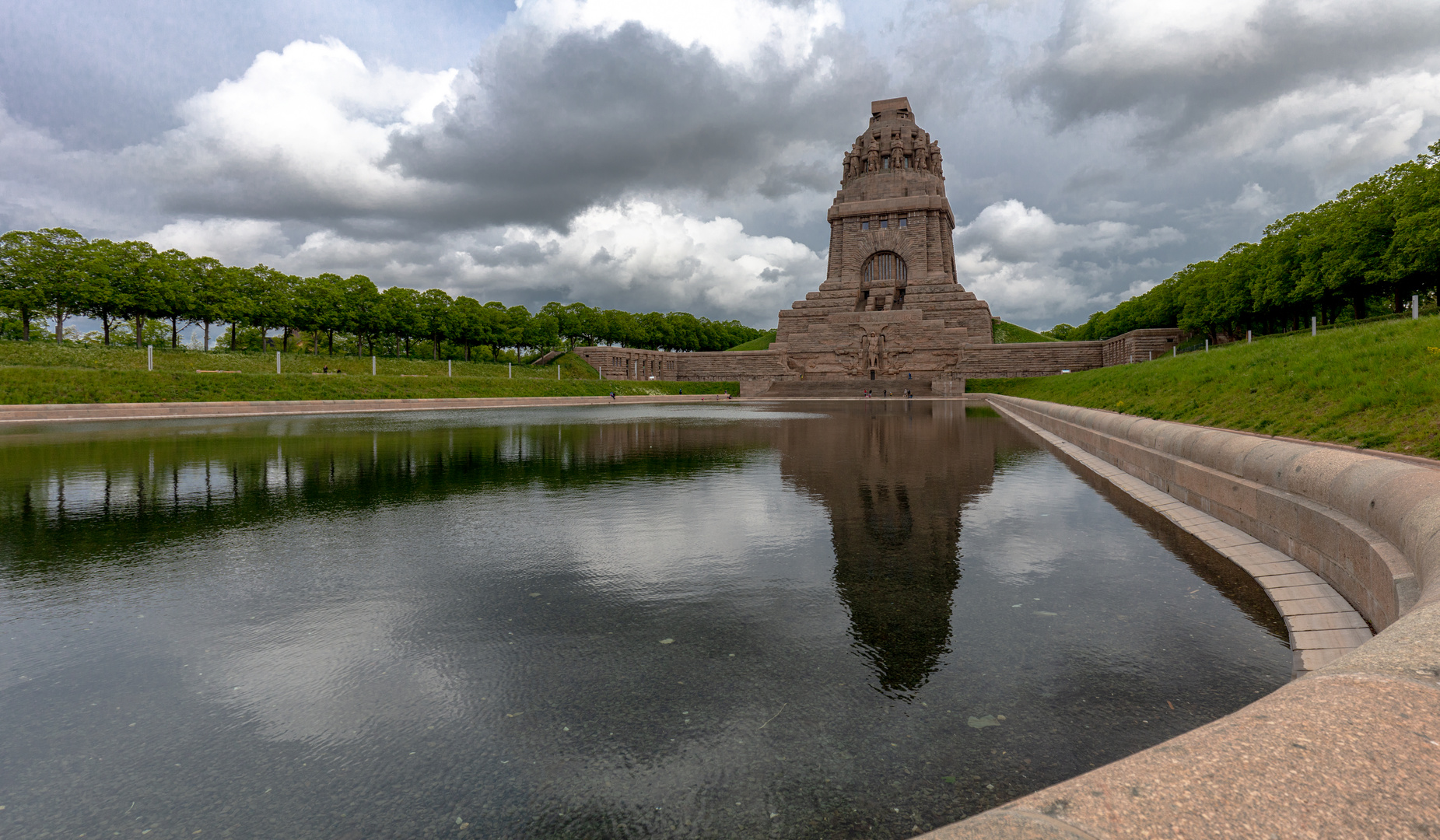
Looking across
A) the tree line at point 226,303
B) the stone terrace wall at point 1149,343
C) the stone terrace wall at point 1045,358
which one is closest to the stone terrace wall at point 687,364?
the tree line at point 226,303

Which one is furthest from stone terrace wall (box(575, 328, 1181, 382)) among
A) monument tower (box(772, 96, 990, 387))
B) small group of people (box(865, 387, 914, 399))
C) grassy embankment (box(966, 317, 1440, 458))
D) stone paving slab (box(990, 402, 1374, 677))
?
stone paving slab (box(990, 402, 1374, 677))

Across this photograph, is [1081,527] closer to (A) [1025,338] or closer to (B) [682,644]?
(B) [682,644]

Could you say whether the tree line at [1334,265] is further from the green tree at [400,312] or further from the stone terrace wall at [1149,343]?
the green tree at [400,312]

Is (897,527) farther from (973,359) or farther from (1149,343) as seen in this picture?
(973,359)

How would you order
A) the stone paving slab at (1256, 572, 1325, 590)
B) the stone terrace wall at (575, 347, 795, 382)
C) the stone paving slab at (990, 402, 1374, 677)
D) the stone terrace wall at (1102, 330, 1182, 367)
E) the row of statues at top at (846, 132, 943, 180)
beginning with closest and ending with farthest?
the stone paving slab at (990, 402, 1374, 677) < the stone paving slab at (1256, 572, 1325, 590) < the stone terrace wall at (1102, 330, 1182, 367) < the stone terrace wall at (575, 347, 795, 382) < the row of statues at top at (846, 132, 943, 180)

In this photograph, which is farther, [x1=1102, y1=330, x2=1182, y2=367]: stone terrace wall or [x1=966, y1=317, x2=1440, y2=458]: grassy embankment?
[x1=1102, y1=330, x2=1182, y2=367]: stone terrace wall

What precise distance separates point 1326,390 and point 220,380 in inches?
1726

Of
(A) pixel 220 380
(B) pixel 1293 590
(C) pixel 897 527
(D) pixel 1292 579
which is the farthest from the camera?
(A) pixel 220 380

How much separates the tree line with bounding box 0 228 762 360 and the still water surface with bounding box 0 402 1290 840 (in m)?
54.0

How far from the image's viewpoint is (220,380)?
3547 centimetres

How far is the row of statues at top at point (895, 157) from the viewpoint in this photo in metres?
87.9

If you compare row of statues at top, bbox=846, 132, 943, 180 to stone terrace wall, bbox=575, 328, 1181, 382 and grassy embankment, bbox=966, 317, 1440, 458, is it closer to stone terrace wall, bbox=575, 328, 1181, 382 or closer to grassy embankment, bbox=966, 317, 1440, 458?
stone terrace wall, bbox=575, 328, 1181, 382

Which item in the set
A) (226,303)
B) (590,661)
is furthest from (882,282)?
(590,661)

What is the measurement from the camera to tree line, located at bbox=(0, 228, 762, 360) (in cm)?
4612
